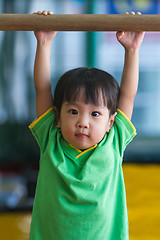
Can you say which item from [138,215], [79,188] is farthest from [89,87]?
[138,215]

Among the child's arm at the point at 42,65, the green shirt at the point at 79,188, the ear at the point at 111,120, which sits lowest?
the green shirt at the point at 79,188

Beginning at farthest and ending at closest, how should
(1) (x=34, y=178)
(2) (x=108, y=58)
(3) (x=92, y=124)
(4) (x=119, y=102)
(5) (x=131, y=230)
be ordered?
1. (2) (x=108, y=58)
2. (1) (x=34, y=178)
3. (5) (x=131, y=230)
4. (4) (x=119, y=102)
5. (3) (x=92, y=124)

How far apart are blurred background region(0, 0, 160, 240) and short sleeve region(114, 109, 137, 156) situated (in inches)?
48.2

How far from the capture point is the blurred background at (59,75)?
7.88ft

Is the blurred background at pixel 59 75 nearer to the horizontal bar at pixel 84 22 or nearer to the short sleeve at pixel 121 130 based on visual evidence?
the short sleeve at pixel 121 130

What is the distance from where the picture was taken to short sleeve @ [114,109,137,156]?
3.35 ft

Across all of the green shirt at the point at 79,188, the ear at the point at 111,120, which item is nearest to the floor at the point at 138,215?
the green shirt at the point at 79,188

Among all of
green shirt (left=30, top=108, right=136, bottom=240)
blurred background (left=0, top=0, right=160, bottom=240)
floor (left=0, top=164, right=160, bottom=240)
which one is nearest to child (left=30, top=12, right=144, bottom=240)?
green shirt (left=30, top=108, right=136, bottom=240)

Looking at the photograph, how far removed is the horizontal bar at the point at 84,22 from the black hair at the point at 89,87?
13 centimetres

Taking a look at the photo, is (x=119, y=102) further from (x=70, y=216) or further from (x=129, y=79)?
(x=70, y=216)

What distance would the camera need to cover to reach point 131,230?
1.51 meters

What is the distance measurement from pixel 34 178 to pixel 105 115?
60.3 inches

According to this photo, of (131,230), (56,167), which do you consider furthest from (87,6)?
(56,167)

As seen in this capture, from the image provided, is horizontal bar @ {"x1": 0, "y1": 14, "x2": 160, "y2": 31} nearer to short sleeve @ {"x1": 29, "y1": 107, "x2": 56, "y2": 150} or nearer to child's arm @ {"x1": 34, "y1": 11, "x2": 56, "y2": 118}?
child's arm @ {"x1": 34, "y1": 11, "x2": 56, "y2": 118}
